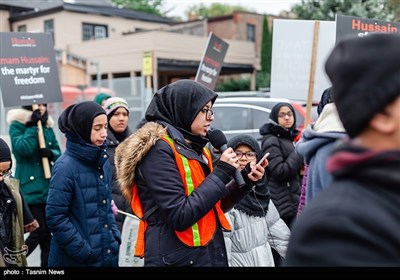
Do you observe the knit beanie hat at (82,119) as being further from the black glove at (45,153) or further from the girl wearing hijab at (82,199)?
the black glove at (45,153)

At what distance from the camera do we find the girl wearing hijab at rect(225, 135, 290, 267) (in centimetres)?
367

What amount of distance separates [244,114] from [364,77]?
8523 mm

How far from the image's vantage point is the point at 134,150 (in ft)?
9.81

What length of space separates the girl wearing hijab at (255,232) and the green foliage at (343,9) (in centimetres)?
1250

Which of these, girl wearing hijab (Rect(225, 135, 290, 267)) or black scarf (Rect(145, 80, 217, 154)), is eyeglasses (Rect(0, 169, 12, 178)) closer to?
black scarf (Rect(145, 80, 217, 154))

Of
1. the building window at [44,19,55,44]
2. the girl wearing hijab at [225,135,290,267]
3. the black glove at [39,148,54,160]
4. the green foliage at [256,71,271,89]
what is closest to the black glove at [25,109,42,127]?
the black glove at [39,148,54,160]

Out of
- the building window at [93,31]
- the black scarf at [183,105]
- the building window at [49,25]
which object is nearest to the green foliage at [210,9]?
the building window at [93,31]

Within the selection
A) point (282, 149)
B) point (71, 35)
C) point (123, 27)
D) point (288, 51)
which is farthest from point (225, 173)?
point (123, 27)

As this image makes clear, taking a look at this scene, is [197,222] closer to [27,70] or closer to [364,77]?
[364,77]

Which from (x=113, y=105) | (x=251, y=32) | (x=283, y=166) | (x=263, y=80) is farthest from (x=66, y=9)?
(x=283, y=166)

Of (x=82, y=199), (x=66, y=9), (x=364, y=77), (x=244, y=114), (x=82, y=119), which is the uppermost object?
(x=66, y=9)

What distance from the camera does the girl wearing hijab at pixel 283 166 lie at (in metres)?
5.50

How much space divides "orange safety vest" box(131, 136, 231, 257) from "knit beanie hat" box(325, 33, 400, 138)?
162 cm

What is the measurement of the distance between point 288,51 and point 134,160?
3618 millimetres
